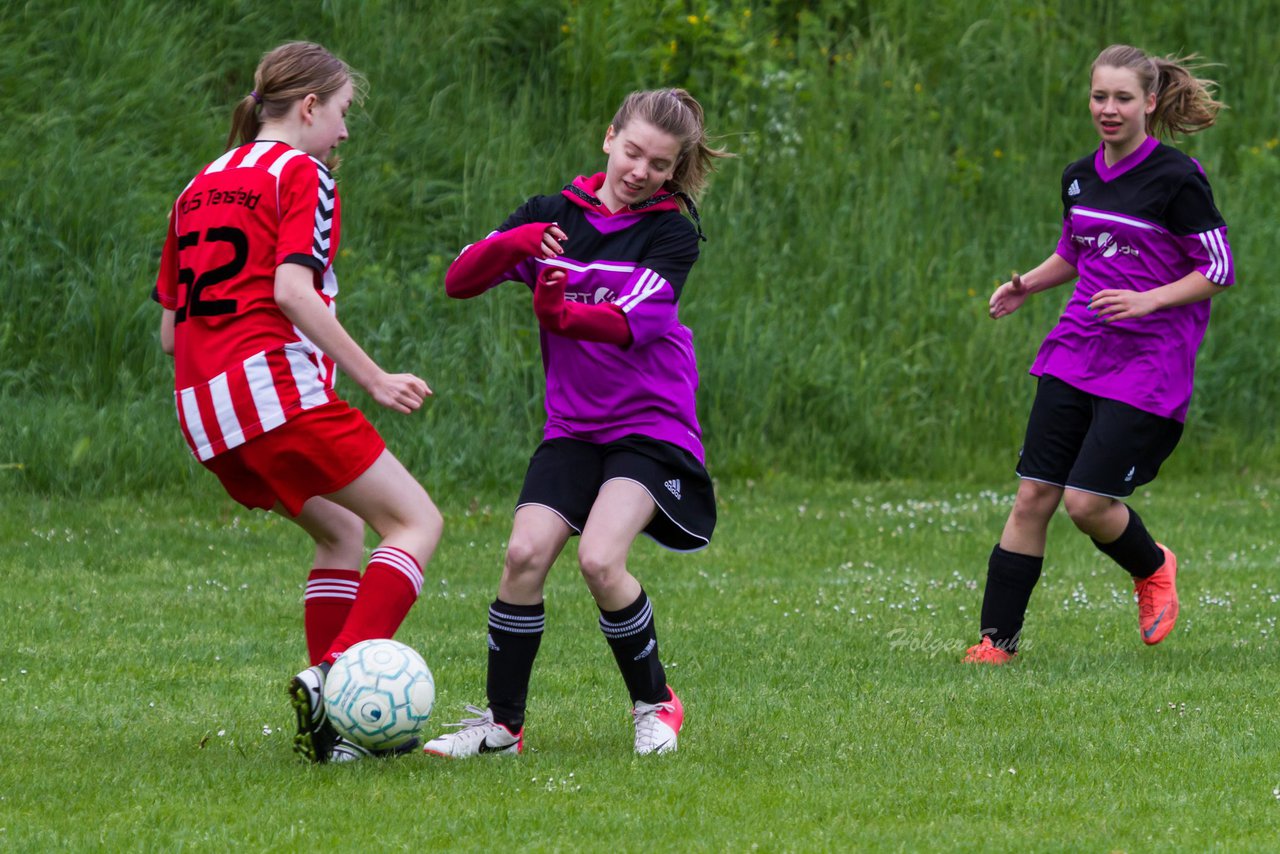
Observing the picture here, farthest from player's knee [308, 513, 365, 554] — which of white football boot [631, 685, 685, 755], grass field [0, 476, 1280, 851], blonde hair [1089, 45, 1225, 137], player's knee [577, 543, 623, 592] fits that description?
blonde hair [1089, 45, 1225, 137]

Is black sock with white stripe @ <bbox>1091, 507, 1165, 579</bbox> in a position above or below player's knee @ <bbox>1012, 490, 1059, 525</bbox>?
below

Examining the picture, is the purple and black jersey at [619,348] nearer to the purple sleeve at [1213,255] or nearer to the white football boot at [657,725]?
the white football boot at [657,725]

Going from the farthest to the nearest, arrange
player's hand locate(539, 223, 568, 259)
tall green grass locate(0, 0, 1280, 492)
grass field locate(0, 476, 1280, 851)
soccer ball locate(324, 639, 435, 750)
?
tall green grass locate(0, 0, 1280, 492) < player's hand locate(539, 223, 568, 259) < soccer ball locate(324, 639, 435, 750) < grass field locate(0, 476, 1280, 851)

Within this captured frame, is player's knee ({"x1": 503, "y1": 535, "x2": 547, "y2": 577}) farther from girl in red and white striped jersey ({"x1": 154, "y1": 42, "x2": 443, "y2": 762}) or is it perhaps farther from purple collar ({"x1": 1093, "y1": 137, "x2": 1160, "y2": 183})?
purple collar ({"x1": 1093, "y1": 137, "x2": 1160, "y2": 183})

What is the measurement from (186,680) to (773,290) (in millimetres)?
8312

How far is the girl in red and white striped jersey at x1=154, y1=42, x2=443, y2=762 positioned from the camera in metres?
4.77

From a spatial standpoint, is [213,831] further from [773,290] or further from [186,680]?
[773,290]

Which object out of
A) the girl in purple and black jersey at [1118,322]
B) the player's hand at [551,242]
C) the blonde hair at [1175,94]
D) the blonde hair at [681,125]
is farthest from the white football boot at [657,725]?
the blonde hair at [1175,94]

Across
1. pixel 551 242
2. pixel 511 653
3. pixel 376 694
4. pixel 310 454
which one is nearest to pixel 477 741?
pixel 511 653

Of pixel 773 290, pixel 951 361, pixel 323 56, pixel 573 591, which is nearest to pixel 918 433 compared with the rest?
pixel 951 361

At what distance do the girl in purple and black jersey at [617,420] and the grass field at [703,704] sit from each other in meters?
0.27

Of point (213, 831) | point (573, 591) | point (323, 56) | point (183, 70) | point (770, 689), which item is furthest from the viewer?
point (183, 70)

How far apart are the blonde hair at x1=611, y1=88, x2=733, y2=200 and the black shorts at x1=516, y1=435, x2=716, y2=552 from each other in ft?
2.70

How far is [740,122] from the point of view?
1530cm
